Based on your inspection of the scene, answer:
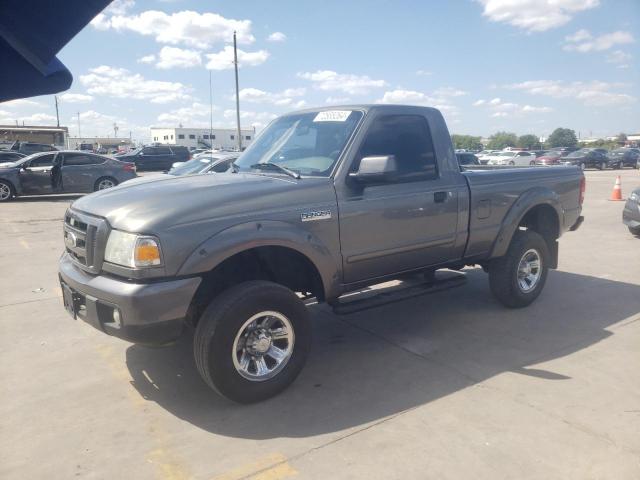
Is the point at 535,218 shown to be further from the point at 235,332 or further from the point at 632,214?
the point at 632,214

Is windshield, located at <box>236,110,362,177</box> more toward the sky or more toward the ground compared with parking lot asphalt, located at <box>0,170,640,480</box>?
more toward the sky

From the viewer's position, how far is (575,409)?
3436 millimetres

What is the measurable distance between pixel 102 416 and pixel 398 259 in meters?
2.51

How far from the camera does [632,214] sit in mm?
9555

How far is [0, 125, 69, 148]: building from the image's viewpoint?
60906 mm

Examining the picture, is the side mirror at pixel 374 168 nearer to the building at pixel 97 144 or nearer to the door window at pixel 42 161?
the door window at pixel 42 161

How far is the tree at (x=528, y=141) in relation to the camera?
80.9 meters

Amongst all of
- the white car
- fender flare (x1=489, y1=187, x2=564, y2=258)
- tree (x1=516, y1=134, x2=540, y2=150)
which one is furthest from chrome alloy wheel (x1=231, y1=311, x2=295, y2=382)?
tree (x1=516, y1=134, x2=540, y2=150)

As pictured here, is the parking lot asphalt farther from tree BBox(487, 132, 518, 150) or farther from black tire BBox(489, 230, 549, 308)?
tree BBox(487, 132, 518, 150)

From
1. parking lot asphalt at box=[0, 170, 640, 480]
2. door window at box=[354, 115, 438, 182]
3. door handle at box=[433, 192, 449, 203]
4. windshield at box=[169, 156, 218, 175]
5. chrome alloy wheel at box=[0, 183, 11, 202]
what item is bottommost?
parking lot asphalt at box=[0, 170, 640, 480]

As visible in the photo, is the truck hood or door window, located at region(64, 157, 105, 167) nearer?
the truck hood

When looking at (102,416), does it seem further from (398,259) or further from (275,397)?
(398,259)

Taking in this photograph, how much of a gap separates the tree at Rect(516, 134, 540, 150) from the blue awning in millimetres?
84269

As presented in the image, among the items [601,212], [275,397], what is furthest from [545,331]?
[601,212]
